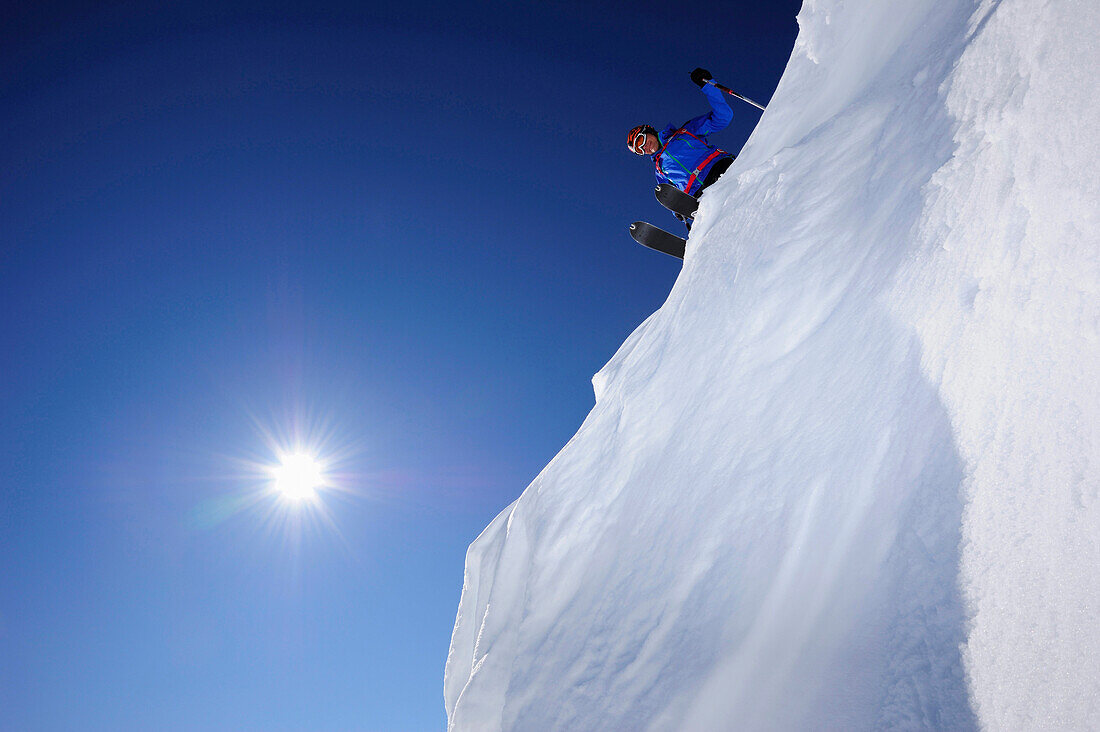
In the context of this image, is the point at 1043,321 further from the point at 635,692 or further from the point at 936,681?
the point at 635,692

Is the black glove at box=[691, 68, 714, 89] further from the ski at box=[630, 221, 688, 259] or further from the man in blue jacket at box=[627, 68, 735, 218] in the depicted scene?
the ski at box=[630, 221, 688, 259]

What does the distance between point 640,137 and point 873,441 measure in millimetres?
6143

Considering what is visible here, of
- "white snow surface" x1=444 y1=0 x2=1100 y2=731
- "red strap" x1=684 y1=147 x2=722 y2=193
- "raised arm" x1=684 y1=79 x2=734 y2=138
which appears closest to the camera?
"white snow surface" x1=444 y1=0 x2=1100 y2=731

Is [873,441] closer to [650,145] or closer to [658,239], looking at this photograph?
[658,239]

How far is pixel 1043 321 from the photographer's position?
46.1 inches

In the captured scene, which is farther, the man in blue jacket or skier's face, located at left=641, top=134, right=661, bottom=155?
skier's face, located at left=641, top=134, right=661, bottom=155

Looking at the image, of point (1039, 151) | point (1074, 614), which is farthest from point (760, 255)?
point (1074, 614)

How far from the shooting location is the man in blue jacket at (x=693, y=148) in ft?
19.8

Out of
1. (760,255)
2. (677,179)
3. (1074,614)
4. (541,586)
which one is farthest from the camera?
(677,179)

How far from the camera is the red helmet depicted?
6816mm

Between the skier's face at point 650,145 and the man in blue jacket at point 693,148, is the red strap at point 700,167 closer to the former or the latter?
the man in blue jacket at point 693,148

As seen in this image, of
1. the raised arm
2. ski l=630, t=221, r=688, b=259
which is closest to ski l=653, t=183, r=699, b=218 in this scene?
ski l=630, t=221, r=688, b=259

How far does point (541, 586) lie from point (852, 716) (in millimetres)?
1858

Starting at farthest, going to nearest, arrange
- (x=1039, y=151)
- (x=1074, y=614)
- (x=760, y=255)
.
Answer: (x=760, y=255)
(x=1039, y=151)
(x=1074, y=614)
